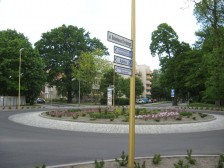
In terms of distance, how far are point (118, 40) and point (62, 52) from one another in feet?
225

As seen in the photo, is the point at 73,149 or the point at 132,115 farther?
the point at 73,149

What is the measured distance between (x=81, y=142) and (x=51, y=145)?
58.7 inches

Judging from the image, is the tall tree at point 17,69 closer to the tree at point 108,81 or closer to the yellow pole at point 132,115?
the tree at point 108,81

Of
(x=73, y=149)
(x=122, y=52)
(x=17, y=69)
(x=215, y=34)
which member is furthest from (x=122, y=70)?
(x=17, y=69)

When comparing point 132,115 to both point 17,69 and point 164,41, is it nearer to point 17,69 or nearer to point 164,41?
point 17,69

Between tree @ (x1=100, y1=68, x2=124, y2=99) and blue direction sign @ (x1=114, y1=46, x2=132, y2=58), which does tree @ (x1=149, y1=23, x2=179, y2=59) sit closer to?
tree @ (x1=100, y1=68, x2=124, y2=99)

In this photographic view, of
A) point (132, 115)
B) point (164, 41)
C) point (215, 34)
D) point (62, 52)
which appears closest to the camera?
point (132, 115)

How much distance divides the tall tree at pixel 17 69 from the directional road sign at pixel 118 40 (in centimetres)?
4862

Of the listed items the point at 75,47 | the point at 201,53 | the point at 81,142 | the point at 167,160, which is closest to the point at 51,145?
the point at 81,142

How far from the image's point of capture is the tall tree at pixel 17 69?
53.2 meters

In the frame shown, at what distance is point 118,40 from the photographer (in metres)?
6.86

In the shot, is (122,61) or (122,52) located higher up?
(122,52)

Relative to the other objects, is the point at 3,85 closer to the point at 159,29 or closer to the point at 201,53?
the point at 159,29

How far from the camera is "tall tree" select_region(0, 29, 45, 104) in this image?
2096 inches
